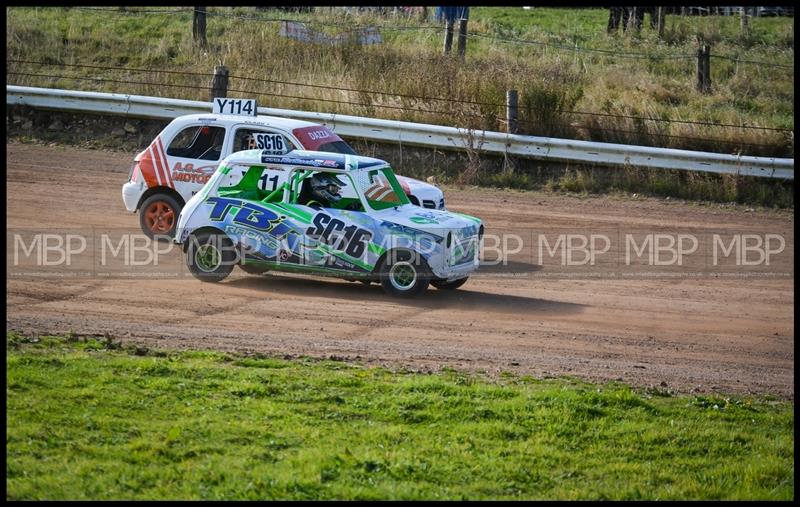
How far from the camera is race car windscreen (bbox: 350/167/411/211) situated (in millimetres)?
13242

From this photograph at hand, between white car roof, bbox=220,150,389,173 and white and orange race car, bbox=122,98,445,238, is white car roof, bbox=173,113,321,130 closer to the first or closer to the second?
white and orange race car, bbox=122,98,445,238

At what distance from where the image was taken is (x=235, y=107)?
53.8 feet

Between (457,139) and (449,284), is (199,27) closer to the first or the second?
(457,139)

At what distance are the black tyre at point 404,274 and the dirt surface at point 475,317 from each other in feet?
0.55

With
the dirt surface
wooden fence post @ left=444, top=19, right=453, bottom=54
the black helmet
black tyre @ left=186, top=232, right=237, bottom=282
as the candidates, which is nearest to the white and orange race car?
the dirt surface

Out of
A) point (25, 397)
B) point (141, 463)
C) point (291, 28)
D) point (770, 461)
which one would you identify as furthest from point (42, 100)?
point (770, 461)

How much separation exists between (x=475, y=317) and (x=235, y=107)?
5932mm

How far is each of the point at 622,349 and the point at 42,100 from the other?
15.8m

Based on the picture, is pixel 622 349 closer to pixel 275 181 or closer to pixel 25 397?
pixel 275 181

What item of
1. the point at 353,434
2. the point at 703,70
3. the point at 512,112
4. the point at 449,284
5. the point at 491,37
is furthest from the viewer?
the point at 491,37

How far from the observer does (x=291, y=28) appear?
88.6ft

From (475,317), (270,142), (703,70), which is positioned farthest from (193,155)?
(703,70)

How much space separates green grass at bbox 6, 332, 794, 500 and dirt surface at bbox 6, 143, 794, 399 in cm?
75

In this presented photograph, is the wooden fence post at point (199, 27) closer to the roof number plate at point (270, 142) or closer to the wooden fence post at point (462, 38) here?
the wooden fence post at point (462, 38)
